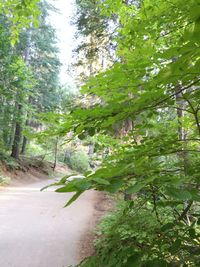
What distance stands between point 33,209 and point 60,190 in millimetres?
8610

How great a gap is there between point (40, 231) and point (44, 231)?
10 cm

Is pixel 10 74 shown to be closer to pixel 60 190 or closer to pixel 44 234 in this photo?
pixel 44 234

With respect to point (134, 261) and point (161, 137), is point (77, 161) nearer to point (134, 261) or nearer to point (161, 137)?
point (161, 137)

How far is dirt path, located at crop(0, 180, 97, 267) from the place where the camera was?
4809mm

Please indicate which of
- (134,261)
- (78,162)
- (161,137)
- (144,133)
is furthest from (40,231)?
(78,162)

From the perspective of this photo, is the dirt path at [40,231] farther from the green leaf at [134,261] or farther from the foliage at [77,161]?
the foliage at [77,161]

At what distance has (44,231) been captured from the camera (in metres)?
6.34

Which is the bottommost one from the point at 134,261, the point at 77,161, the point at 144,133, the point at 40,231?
the point at 40,231

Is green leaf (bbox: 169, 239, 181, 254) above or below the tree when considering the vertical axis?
below

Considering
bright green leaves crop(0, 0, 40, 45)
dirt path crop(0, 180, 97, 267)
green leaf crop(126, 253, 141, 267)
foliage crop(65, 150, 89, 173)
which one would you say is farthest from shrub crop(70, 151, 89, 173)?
green leaf crop(126, 253, 141, 267)

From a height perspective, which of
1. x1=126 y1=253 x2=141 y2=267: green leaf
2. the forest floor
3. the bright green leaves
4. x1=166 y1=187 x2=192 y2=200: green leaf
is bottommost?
the forest floor

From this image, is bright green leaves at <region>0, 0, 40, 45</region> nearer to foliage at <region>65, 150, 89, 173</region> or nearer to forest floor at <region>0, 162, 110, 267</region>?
forest floor at <region>0, 162, 110, 267</region>

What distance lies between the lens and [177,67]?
0.91 metres

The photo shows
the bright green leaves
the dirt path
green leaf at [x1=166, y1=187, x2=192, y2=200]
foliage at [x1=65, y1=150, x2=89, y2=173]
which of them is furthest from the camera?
foliage at [x1=65, y1=150, x2=89, y2=173]
